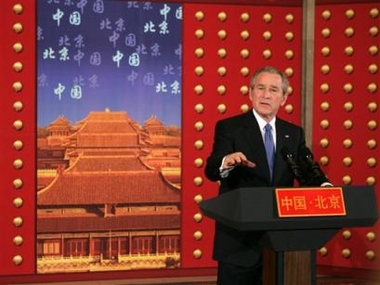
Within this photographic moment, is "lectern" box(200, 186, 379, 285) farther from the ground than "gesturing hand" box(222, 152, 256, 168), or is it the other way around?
"gesturing hand" box(222, 152, 256, 168)

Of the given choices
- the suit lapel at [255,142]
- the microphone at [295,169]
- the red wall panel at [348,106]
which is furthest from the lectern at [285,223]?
the red wall panel at [348,106]

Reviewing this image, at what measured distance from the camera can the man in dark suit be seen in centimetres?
272

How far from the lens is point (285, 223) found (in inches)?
86.5

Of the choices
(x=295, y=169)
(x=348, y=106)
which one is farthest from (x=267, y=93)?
(x=348, y=106)

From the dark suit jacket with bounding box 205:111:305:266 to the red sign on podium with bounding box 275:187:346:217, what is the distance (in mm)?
470

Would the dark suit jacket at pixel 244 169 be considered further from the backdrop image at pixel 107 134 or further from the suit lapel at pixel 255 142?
the backdrop image at pixel 107 134

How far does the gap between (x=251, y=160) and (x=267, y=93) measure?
0.30 m

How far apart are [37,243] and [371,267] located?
2.50 meters

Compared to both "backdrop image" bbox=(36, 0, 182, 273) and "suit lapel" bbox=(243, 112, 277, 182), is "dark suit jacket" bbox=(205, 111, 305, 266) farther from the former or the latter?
"backdrop image" bbox=(36, 0, 182, 273)

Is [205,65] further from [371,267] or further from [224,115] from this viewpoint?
[371,267]

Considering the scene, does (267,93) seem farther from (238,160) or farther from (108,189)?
(108,189)

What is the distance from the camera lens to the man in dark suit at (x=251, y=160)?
2.72 meters

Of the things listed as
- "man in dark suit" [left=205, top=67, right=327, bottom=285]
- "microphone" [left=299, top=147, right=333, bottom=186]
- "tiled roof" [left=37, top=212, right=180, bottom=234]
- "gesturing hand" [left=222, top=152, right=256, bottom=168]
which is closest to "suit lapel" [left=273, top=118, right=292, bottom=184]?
"man in dark suit" [left=205, top=67, right=327, bottom=285]

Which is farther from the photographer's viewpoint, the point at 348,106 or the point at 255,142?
the point at 348,106
